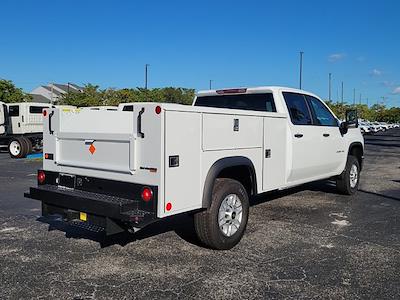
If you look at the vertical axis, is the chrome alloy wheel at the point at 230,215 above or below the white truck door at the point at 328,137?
below

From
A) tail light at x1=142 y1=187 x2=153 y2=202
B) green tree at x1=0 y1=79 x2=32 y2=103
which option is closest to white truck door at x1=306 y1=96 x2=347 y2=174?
tail light at x1=142 y1=187 x2=153 y2=202

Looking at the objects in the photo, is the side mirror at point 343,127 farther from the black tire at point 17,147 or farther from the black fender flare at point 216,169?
the black tire at point 17,147

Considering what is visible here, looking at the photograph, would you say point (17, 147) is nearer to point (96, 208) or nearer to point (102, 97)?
point (96, 208)

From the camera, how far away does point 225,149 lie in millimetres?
5031

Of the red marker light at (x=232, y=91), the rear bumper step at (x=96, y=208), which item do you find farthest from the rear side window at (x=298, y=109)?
the rear bumper step at (x=96, y=208)

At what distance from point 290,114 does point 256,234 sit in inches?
77.7

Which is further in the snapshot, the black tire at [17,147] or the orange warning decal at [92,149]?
the black tire at [17,147]

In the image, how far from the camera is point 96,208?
4.46m

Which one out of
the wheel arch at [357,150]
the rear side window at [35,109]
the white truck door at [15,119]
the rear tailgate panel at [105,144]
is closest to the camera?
the rear tailgate panel at [105,144]

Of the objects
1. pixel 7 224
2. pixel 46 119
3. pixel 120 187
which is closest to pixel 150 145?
pixel 120 187

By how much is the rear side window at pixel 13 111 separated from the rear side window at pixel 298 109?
1543 centimetres

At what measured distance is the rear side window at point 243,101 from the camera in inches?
263

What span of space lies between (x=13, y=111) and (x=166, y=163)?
56.0 ft

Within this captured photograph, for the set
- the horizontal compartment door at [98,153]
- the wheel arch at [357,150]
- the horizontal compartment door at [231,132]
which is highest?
the horizontal compartment door at [231,132]
